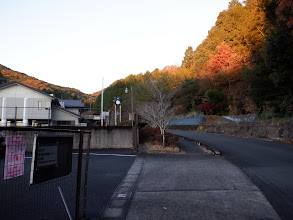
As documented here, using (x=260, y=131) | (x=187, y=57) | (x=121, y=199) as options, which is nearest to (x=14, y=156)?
(x=121, y=199)

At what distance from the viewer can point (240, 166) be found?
8477mm

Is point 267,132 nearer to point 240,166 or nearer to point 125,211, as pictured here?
point 240,166

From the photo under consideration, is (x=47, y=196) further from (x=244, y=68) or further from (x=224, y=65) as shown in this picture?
(x=224, y=65)

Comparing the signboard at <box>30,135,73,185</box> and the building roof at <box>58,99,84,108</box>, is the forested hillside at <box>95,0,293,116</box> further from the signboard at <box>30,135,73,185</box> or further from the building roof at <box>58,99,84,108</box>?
the signboard at <box>30,135,73,185</box>

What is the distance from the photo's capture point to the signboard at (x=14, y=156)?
8.79 ft

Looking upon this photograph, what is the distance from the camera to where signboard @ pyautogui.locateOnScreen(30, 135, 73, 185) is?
2.86 meters

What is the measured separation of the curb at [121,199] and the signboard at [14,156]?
178 centimetres

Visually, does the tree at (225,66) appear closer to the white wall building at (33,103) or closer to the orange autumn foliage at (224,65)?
the orange autumn foliage at (224,65)

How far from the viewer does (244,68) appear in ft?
87.6

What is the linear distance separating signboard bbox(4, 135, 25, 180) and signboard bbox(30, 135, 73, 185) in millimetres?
174

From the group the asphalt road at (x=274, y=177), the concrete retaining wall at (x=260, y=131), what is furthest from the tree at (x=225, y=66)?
the asphalt road at (x=274, y=177)

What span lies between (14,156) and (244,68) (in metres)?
27.7

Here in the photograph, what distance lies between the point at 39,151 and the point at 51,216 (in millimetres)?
1608

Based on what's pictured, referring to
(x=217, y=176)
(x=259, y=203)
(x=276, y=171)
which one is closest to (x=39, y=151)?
(x=259, y=203)
